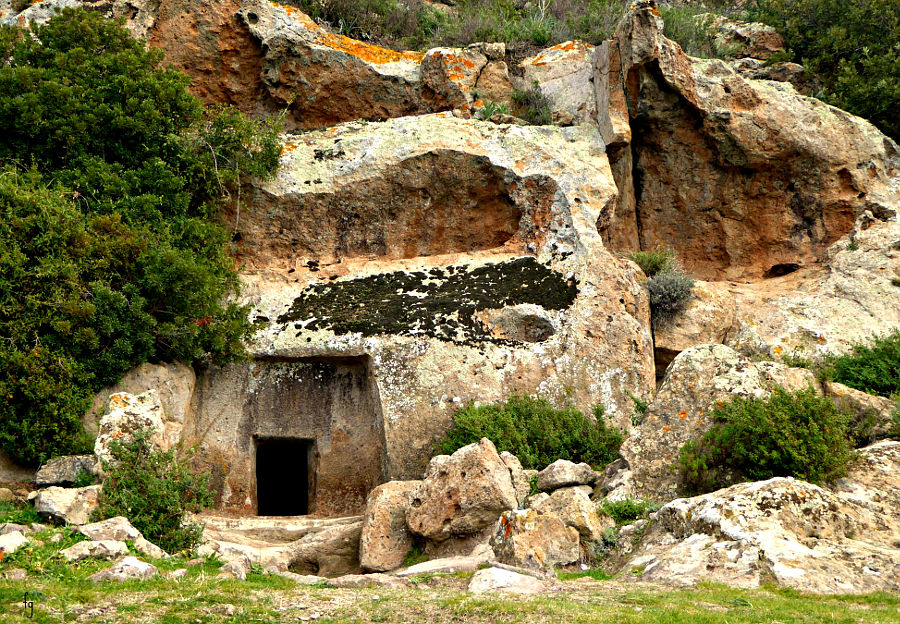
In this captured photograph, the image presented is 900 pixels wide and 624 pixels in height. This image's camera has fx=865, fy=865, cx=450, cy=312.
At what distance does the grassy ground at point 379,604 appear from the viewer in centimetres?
655

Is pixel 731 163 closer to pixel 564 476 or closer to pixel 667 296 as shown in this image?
pixel 667 296

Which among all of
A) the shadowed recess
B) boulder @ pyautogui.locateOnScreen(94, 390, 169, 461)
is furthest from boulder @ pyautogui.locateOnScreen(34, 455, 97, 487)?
the shadowed recess

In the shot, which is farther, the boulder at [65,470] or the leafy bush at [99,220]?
the leafy bush at [99,220]

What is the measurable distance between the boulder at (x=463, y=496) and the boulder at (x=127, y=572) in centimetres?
346

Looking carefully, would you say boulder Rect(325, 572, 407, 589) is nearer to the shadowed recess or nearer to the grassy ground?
the grassy ground

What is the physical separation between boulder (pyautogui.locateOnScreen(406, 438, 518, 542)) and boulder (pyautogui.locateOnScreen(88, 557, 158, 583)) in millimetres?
3458

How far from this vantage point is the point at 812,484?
9430 mm

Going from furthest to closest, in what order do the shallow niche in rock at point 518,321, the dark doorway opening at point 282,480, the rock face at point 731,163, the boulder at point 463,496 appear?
the rock face at point 731,163, the dark doorway opening at point 282,480, the shallow niche in rock at point 518,321, the boulder at point 463,496

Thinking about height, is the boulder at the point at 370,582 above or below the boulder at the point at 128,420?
below

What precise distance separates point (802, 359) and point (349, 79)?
10136 mm

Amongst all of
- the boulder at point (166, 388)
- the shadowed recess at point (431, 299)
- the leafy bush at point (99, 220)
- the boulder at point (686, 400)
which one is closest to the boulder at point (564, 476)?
the boulder at point (686, 400)

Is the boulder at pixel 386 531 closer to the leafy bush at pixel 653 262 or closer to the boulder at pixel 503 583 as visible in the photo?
the boulder at pixel 503 583

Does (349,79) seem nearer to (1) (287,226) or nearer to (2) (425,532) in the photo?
(1) (287,226)

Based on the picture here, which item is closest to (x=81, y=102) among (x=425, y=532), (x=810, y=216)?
(x=425, y=532)
